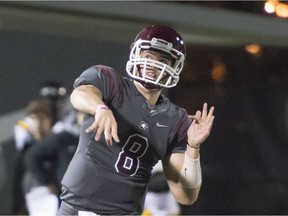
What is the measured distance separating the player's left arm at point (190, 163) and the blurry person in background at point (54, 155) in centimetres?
301

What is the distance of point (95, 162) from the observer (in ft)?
11.2

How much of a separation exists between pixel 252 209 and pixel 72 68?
6.39 feet

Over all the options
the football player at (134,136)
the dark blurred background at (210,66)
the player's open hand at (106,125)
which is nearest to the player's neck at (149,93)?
the football player at (134,136)

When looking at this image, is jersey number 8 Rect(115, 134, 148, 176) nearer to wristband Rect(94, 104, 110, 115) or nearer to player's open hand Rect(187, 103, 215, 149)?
player's open hand Rect(187, 103, 215, 149)

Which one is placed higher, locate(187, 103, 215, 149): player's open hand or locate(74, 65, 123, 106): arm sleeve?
locate(74, 65, 123, 106): arm sleeve

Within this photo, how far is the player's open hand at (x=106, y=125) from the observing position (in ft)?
9.84

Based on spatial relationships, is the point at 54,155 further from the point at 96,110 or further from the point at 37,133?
the point at 96,110

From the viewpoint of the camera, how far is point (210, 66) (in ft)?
24.5

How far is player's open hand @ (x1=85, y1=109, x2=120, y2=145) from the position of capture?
300 centimetres

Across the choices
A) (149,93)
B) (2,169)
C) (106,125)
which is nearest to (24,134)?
(2,169)

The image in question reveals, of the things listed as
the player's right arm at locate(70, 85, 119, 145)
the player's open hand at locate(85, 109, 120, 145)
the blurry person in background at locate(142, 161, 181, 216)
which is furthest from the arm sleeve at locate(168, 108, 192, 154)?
the blurry person in background at locate(142, 161, 181, 216)

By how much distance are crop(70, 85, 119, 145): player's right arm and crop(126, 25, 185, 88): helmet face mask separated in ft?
0.66

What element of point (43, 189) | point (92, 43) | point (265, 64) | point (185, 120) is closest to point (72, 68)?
point (92, 43)

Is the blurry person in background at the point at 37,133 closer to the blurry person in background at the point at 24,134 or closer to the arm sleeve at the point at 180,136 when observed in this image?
the blurry person in background at the point at 24,134
